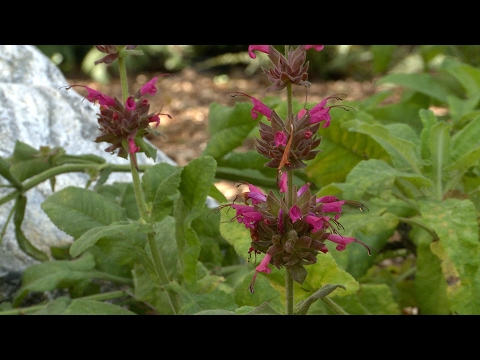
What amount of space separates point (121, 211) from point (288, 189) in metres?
0.62

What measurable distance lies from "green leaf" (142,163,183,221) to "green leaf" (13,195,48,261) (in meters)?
0.44

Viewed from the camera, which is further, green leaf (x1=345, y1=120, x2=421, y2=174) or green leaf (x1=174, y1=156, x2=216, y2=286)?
green leaf (x1=345, y1=120, x2=421, y2=174)

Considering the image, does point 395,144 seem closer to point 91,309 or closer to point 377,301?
point 377,301

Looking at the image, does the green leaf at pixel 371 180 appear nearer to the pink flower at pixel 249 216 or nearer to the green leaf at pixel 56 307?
the pink flower at pixel 249 216

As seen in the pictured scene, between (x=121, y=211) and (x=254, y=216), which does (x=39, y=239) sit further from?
(x=254, y=216)

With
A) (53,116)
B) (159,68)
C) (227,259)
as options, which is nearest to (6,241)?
(53,116)

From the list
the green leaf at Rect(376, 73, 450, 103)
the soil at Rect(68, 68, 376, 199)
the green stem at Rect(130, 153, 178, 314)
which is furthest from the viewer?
the soil at Rect(68, 68, 376, 199)

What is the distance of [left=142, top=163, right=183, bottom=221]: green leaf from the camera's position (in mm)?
1246

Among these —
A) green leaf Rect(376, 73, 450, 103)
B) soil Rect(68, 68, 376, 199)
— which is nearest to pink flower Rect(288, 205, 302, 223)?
green leaf Rect(376, 73, 450, 103)

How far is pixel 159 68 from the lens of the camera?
23.1ft

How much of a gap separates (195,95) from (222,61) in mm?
1255

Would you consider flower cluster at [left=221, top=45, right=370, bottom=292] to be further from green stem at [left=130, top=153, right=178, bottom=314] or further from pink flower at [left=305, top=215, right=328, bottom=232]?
green stem at [left=130, top=153, right=178, bottom=314]

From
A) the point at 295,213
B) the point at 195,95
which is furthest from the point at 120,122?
the point at 195,95

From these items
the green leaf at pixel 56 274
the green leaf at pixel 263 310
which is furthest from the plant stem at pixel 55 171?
the green leaf at pixel 263 310
